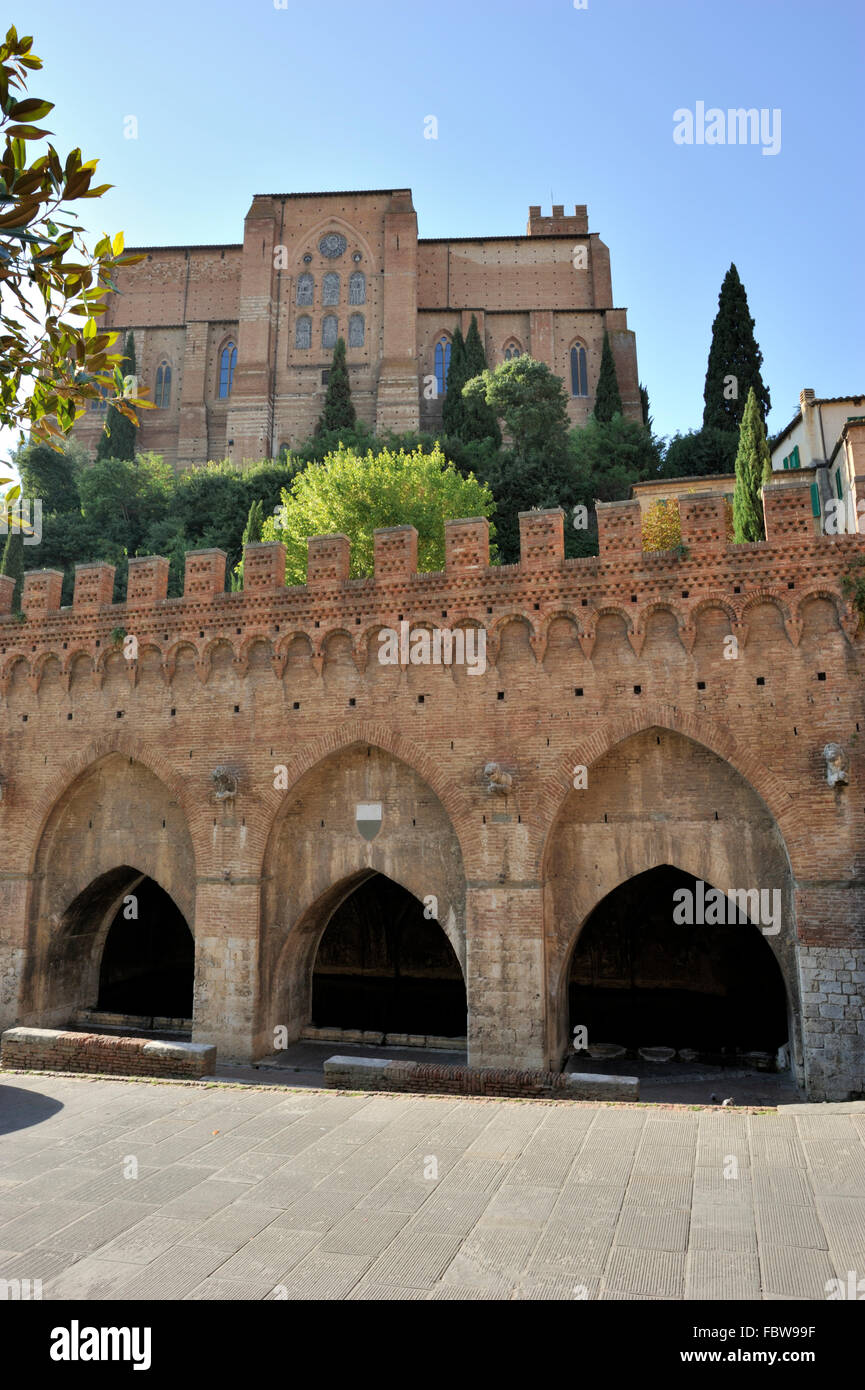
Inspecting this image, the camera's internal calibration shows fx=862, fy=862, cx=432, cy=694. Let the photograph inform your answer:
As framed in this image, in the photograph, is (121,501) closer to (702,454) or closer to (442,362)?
(442,362)

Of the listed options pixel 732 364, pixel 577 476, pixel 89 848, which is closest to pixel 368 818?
pixel 89 848

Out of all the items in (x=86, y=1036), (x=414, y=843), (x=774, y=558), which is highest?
(x=774, y=558)

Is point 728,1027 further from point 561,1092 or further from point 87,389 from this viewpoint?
point 87,389

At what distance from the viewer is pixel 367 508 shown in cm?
2631

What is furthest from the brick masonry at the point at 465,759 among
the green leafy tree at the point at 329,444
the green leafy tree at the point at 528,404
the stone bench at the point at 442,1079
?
the green leafy tree at the point at 329,444

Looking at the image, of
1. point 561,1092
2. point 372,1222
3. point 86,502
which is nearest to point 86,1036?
point 561,1092

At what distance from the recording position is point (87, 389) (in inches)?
180

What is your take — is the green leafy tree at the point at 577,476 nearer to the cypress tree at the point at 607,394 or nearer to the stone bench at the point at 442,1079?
the cypress tree at the point at 607,394

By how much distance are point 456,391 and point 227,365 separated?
1884 cm

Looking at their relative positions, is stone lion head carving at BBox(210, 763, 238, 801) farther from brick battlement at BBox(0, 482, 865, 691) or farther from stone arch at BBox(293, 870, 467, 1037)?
stone arch at BBox(293, 870, 467, 1037)

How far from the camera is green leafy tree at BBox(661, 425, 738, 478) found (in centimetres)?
3978

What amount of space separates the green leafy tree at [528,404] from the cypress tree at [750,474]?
690 inches

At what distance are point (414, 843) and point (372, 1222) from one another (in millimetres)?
8824
